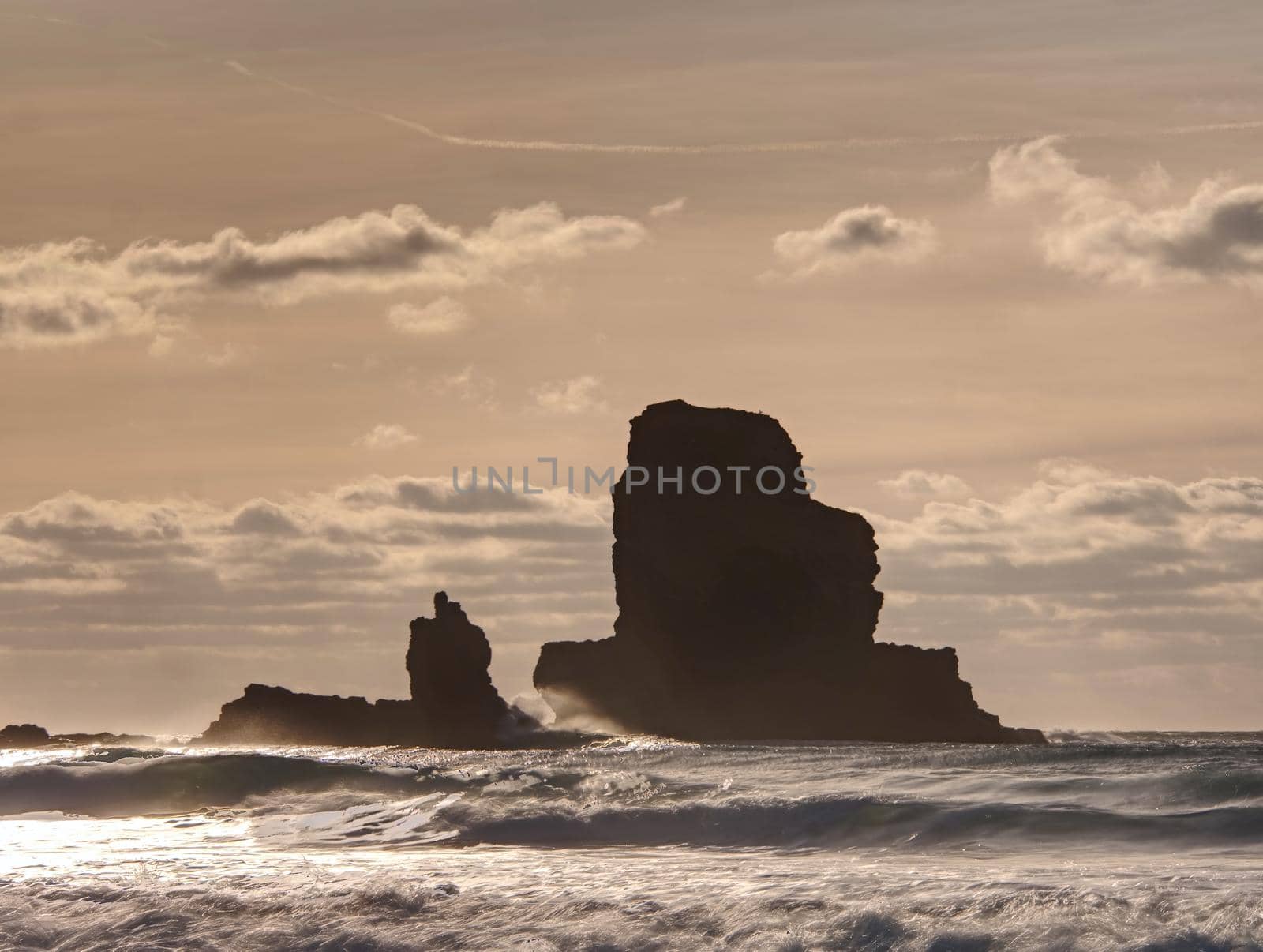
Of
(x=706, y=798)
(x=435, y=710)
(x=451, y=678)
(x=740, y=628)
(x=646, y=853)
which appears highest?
(x=740, y=628)

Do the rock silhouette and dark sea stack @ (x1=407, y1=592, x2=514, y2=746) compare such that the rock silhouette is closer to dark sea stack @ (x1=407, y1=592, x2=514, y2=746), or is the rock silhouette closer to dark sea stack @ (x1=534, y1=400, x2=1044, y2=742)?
dark sea stack @ (x1=407, y1=592, x2=514, y2=746)

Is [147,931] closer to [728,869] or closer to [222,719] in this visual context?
[728,869]

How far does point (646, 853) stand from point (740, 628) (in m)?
67.5

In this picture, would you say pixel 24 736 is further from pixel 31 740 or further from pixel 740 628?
pixel 740 628

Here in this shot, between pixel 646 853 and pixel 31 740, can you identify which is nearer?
pixel 646 853

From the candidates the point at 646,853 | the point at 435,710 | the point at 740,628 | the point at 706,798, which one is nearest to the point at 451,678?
the point at 435,710

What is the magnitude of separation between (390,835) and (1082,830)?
11.8 m

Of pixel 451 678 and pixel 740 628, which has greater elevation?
pixel 740 628

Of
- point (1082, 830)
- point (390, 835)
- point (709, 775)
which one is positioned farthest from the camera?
point (709, 775)

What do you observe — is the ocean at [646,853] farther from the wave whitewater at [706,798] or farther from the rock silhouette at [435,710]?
the rock silhouette at [435,710]

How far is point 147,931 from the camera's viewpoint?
18828 mm

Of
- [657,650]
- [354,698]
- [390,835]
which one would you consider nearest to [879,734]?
[657,650]

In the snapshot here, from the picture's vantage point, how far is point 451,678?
295 ft

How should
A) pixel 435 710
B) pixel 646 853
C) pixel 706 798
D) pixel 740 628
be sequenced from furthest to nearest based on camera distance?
pixel 740 628 → pixel 435 710 → pixel 706 798 → pixel 646 853
